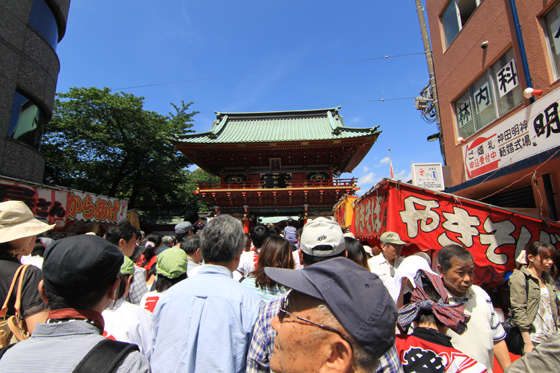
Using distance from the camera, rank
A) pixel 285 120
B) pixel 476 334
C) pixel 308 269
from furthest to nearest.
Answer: pixel 285 120 → pixel 476 334 → pixel 308 269

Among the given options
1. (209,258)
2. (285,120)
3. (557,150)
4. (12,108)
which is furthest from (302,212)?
(209,258)

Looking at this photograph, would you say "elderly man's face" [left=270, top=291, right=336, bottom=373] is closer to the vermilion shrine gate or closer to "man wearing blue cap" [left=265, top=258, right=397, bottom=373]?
"man wearing blue cap" [left=265, top=258, right=397, bottom=373]

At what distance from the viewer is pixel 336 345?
3.13ft

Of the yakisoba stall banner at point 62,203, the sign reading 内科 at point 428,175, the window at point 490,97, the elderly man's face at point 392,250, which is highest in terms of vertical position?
the window at point 490,97

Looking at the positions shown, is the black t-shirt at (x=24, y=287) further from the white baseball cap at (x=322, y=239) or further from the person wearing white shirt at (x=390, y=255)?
the person wearing white shirt at (x=390, y=255)

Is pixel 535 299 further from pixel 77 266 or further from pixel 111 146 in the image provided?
pixel 111 146

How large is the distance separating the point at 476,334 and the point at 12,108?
472 inches

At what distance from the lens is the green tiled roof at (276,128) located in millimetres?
14047

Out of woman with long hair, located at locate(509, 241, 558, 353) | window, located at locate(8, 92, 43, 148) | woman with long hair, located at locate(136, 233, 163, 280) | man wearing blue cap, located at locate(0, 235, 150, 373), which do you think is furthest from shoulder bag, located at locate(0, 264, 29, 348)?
window, located at locate(8, 92, 43, 148)

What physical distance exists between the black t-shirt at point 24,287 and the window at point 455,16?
10.0m

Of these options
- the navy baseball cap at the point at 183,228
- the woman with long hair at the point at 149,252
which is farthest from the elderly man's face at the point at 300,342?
the navy baseball cap at the point at 183,228

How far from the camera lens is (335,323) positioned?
3.15ft

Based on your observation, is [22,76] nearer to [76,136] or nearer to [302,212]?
[76,136]

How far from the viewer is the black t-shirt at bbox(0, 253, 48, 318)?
5.71 ft
